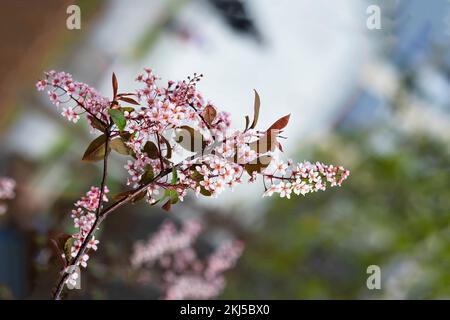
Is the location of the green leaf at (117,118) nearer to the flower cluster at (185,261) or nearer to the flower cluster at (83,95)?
the flower cluster at (83,95)

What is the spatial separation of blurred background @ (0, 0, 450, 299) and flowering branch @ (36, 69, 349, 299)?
30.2 inches

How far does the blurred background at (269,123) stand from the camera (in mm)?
1464

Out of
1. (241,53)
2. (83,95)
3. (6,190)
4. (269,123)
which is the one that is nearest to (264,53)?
(241,53)

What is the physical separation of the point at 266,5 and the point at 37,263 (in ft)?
3.12

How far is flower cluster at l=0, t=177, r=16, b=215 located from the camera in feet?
4.85

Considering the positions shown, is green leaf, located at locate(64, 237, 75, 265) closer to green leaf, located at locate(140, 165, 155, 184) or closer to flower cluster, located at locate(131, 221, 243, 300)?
green leaf, located at locate(140, 165, 155, 184)

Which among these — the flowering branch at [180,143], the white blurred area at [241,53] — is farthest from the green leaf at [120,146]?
the white blurred area at [241,53]

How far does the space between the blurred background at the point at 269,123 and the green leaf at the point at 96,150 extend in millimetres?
741

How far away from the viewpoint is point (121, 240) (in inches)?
62.5

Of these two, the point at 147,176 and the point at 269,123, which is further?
the point at 269,123

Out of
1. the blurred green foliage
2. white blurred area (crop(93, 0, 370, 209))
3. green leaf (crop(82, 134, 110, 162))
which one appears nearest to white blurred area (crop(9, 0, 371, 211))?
white blurred area (crop(93, 0, 370, 209))

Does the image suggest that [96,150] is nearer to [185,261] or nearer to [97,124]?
[97,124]

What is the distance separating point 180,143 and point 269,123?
2.62 ft

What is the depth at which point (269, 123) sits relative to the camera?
59.6 inches
